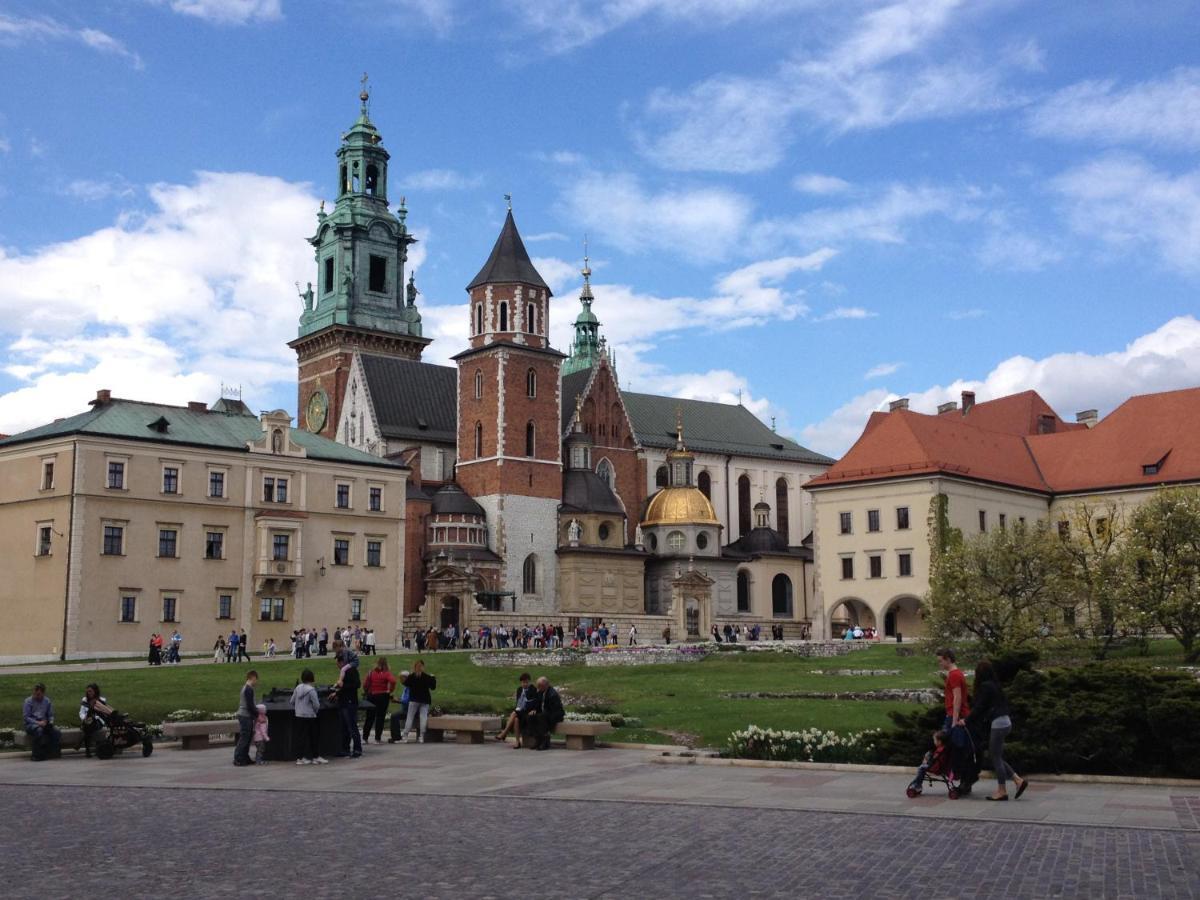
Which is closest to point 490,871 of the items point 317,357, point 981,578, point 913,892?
point 913,892

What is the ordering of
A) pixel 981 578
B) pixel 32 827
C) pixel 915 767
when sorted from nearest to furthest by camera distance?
1. pixel 32 827
2. pixel 915 767
3. pixel 981 578

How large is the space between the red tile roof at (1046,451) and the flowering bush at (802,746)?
51803 mm

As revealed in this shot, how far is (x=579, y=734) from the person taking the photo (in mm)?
23328

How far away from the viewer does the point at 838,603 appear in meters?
→ 74.5

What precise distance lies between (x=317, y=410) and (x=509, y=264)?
18.4m

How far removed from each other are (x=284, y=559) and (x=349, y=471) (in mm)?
5746

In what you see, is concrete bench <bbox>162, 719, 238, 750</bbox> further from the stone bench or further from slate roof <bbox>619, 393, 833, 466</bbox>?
slate roof <bbox>619, 393, 833, 466</bbox>

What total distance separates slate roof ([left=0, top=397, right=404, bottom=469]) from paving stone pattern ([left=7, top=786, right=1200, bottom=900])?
1790 inches

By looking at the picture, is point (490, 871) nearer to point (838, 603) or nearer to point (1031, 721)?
point (1031, 721)

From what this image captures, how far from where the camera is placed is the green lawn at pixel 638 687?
26.5 metres

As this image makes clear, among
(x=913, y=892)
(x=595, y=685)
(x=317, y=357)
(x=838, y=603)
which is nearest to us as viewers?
(x=913, y=892)

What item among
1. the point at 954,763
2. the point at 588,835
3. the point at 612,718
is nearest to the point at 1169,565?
the point at 612,718

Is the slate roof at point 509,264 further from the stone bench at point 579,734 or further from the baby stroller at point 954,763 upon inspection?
the baby stroller at point 954,763

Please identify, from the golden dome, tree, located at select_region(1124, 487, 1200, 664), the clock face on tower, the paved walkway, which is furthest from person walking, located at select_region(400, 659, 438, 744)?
the clock face on tower
